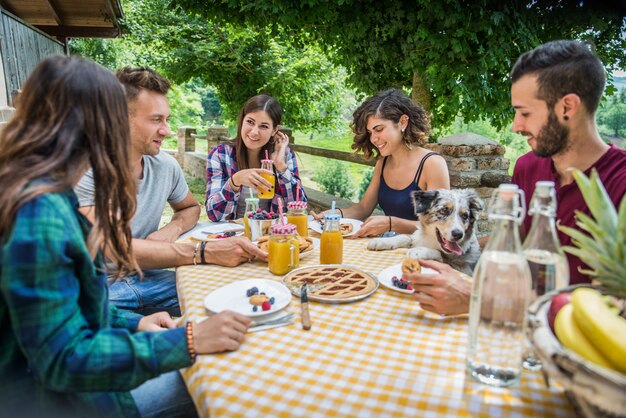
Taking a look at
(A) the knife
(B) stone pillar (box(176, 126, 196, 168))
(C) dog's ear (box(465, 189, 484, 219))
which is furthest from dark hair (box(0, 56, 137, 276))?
(B) stone pillar (box(176, 126, 196, 168))

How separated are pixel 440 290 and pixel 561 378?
633 millimetres

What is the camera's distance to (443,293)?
1.40m

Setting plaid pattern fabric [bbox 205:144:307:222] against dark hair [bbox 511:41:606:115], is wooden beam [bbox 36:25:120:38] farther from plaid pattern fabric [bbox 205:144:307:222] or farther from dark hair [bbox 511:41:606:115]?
dark hair [bbox 511:41:606:115]

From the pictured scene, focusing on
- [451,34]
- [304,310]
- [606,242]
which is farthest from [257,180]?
[451,34]

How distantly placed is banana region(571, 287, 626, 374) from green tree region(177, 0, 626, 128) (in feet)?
13.2

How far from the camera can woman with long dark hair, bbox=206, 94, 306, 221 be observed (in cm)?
329

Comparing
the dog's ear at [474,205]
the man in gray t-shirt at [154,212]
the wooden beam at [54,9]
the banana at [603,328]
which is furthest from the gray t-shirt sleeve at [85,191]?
the wooden beam at [54,9]

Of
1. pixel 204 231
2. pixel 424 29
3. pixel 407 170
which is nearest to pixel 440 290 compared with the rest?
pixel 204 231

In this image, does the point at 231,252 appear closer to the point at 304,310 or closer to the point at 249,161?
the point at 304,310

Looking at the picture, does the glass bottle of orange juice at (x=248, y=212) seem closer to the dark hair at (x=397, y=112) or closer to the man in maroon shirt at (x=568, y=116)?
the dark hair at (x=397, y=112)

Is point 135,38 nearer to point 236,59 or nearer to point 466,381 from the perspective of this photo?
point 236,59

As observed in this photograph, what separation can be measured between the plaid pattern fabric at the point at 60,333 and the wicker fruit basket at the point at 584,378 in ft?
2.71

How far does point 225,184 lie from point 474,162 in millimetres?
2293

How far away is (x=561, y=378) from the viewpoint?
77 cm
